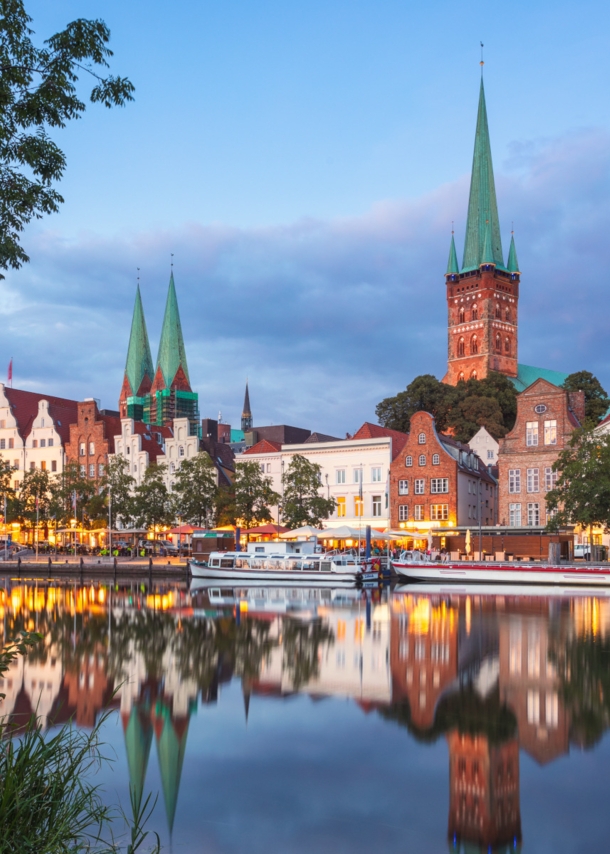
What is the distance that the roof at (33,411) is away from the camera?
349ft

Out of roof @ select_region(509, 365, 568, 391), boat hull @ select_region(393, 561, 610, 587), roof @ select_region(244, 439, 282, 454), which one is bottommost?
boat hull @ select_region(393, 561, 610, 587)

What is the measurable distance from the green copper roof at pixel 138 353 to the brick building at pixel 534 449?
293 ft

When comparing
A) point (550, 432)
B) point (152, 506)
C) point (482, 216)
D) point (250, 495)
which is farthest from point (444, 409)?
point (482, 216)

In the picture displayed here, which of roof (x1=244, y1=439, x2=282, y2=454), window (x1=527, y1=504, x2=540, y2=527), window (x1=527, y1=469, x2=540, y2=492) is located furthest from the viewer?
roof (x1=244, y1=439, x2=282, y2=454)

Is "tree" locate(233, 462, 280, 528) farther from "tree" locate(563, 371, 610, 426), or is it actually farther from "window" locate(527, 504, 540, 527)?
"tree" locate(563, 371, 610, 426)

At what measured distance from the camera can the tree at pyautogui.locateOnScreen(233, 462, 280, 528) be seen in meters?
74.3

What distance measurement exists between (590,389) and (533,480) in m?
33.0

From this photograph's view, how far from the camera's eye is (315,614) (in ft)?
135

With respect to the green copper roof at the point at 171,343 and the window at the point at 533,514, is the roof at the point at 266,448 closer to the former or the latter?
the window at the point at 533,514

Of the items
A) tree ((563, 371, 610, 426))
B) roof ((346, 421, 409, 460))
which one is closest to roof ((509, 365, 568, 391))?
tree ((563, 371, 610, 426))

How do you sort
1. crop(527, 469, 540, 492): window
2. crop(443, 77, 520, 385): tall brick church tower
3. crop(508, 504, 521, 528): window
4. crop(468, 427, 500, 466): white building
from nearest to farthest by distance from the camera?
crop(527, 469, 540, 492): window
crop(508, 504, 521, 528): window
crop(468, 427, 500, 466): white building
crop(443, 77, 520, 385): tall brick church tower

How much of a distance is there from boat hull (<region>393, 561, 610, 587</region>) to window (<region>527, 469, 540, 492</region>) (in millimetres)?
16824

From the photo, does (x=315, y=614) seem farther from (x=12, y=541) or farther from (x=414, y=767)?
(x=12, y=541)

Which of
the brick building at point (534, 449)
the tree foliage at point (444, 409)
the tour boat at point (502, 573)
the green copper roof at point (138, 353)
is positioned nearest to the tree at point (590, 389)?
the tree foliage at point (444, 409)
